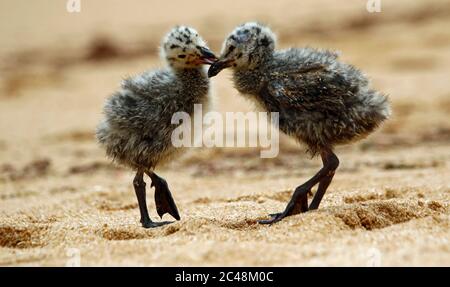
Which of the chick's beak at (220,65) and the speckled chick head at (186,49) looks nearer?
the chick's beak at (220,65)

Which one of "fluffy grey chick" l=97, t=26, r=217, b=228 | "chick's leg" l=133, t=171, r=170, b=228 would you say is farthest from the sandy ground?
"fluffy grey chick" l=97, t=26, r=217, b=228

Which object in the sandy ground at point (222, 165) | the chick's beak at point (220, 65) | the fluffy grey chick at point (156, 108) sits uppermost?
the chick's beak at point (220, 65)

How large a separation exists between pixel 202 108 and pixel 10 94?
9581mm

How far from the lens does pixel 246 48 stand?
5418 mm

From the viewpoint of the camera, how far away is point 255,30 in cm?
547

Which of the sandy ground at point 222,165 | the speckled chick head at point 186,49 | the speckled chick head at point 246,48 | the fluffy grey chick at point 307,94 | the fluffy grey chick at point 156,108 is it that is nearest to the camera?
the sandy ground at point 222,165

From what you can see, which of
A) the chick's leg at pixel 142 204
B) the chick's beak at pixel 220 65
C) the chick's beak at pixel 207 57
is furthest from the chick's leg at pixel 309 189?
the chick's beak at pixel 207 57

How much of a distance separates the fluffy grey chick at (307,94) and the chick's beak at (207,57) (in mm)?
172

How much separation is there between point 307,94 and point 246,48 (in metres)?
0.58

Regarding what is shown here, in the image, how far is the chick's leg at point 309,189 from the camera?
5.20 meters

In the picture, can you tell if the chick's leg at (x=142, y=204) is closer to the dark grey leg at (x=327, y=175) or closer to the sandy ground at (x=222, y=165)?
the sandy ground at (x=222, y=165)

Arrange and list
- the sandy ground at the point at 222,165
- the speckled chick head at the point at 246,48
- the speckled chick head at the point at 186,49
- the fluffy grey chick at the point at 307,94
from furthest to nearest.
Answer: the speckled chick head at the point at 186,49, the speckled chick head at the point at 246,48, the fluffy grey chick at the point at 307,94, the sandy ground at the point at 222,165

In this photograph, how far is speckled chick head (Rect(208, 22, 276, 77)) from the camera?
5.42 m
